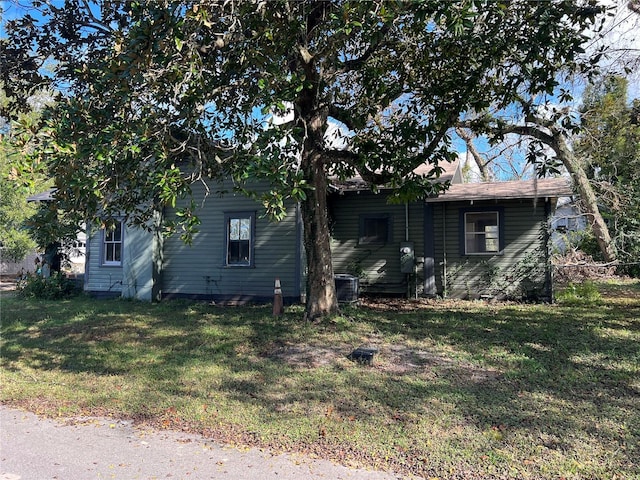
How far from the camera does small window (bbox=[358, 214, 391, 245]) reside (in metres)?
13.4

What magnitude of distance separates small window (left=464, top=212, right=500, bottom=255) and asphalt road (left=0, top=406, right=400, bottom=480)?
10218 mm

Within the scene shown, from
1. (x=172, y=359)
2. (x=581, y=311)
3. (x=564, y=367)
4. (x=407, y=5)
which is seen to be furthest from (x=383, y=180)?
(x=581, y=311)

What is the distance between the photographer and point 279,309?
32.4ft

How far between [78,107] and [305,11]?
12.2 ft

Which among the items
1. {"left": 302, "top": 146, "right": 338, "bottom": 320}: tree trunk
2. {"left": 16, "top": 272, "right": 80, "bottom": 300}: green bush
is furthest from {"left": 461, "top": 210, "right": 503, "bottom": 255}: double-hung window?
{"left": 16, "top": 272, "right": 80, "bottom": 300}: green bush

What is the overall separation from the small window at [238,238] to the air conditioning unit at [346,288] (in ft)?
9.10

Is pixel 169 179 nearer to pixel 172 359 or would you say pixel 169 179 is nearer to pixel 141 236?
pixel 172 359

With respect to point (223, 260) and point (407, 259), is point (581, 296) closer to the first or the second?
point (407, 259)

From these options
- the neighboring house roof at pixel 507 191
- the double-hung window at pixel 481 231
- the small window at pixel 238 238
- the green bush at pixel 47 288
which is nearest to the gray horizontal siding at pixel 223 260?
the small window at pixel 238 238

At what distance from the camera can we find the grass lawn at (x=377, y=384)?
3727 millimetres

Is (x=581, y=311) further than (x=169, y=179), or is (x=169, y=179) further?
(x=581, y=311)

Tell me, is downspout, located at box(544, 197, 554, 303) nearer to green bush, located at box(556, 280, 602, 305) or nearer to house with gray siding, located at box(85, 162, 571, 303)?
house with gray siding, located at box(85, 162, 571, 303)

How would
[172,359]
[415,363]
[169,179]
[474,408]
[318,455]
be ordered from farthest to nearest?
[172,359] → [415,363] → [169,179] → [474,408] → [318,455]

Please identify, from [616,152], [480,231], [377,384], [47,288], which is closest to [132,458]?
[377,384]
